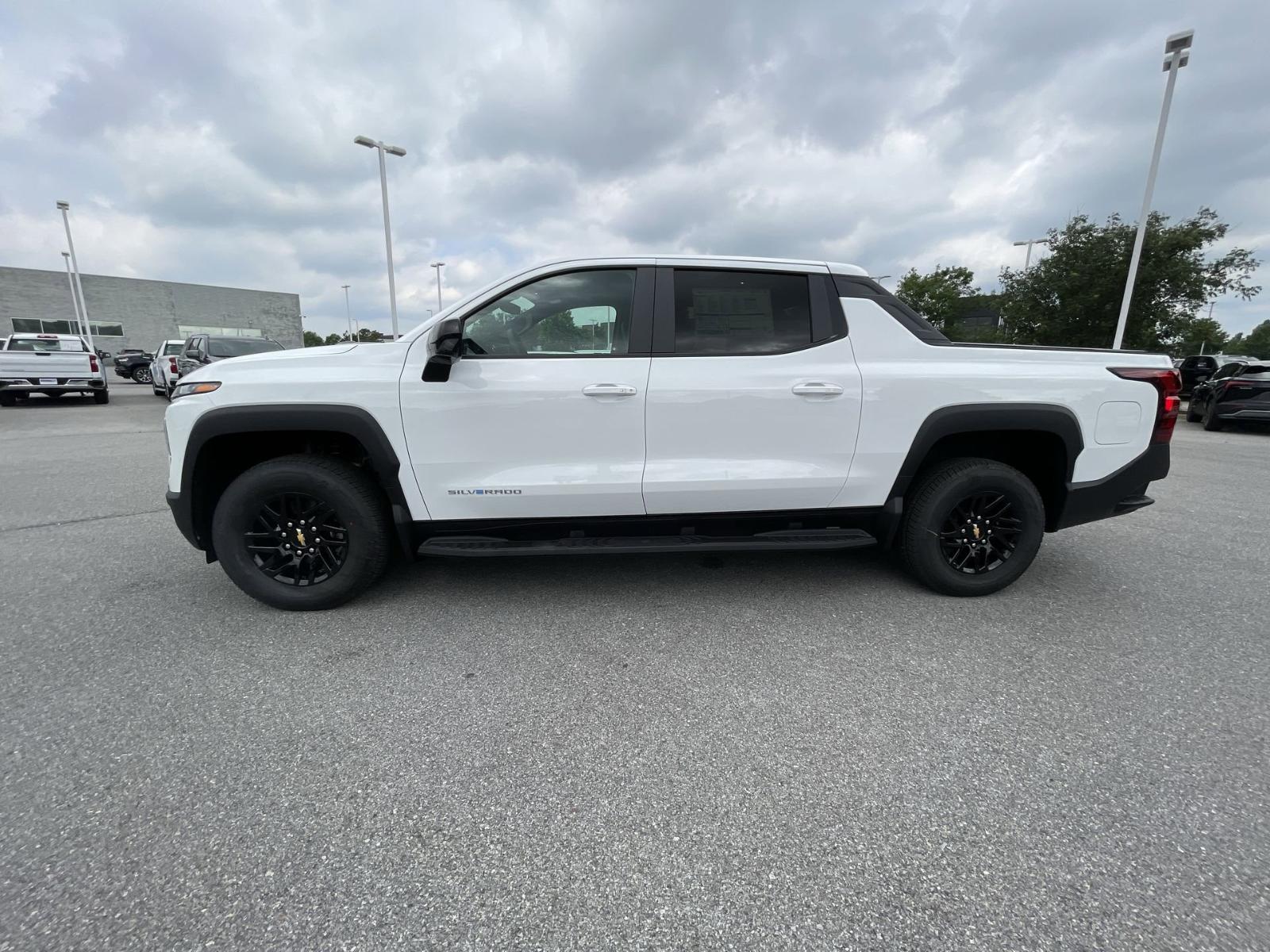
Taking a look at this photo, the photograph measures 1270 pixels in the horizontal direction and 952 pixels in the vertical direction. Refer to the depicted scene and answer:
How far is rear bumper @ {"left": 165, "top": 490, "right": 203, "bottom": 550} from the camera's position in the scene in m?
2.93

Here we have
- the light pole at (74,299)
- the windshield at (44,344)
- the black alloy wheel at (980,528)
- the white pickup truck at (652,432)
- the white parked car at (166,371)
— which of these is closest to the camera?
the white pickup truck at (652,432)

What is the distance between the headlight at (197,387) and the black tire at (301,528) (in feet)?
1.40

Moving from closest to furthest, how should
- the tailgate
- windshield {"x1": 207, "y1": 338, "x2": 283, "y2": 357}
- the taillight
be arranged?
the taillight
windshield {"x1": 207, "y1": 338, "x2": 283, "y2": 357}
the tailgate

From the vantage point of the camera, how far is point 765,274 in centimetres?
319

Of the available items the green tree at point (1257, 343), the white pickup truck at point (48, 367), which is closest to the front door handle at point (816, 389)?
the white pickup truck at point (48, 367)

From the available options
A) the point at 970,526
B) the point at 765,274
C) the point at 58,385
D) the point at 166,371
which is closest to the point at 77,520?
the point at 765,274

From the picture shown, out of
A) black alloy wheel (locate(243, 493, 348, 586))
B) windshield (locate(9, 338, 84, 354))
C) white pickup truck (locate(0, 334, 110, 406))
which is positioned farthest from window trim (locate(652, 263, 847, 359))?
windshield (locate(9, 338, 84, 354))

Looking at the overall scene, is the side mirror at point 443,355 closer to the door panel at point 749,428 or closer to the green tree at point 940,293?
the door panel at point 749,428

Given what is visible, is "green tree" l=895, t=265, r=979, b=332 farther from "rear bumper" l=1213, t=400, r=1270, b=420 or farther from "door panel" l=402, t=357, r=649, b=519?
"door panel" l=402, t=357, r=649, b=519

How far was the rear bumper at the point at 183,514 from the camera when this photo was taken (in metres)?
2.93

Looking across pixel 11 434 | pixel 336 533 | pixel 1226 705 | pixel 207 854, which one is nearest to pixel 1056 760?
pixel 1226 705

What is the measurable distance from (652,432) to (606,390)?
Answer: 31 cm

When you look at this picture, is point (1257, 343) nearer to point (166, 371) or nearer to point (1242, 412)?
point (1242, 412)

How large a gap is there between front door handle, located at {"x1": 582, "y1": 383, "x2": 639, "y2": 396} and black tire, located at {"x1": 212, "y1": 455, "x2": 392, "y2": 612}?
→ 1.25m
